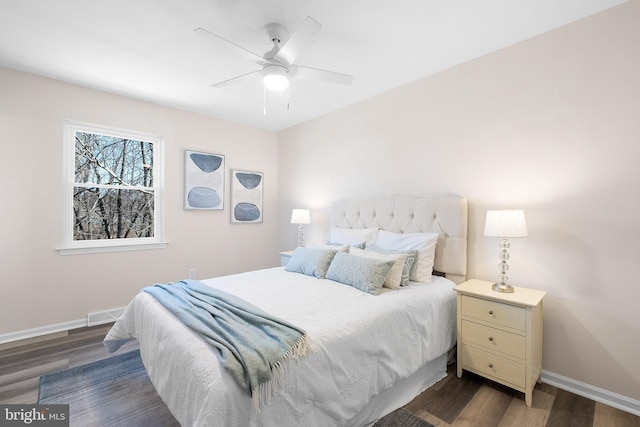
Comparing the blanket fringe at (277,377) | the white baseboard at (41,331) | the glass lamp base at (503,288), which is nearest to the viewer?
the blanket fringe at (277,377)

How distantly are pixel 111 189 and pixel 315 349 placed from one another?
3309 mm

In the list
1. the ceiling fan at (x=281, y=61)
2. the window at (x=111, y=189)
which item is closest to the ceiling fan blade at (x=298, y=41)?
the ceiling fan at (x=281, y=61)

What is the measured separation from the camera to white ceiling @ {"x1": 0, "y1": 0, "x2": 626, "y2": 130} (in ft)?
6.14

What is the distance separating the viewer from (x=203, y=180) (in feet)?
12.9

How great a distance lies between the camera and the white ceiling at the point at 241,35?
1.87 meters

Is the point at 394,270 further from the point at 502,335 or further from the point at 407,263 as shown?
the point at 502,335

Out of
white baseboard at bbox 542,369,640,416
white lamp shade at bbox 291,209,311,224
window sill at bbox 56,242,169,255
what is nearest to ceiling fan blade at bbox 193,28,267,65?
white lamp shade at bbox 291,209,311,224

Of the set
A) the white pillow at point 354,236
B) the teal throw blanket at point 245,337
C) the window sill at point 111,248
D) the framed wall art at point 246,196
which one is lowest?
→ the teal throw blanket at point 245,337

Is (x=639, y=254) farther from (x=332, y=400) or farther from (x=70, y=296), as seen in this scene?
(x=70, y=296)

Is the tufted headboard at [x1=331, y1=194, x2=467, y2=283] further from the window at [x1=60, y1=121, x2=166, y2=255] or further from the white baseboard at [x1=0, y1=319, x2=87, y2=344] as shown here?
the white baseboard at [x1=0, y1=319, x2=87, y2=344]

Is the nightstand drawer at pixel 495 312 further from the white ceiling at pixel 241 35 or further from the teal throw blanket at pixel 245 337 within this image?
the white ceiling at pixel 241 35

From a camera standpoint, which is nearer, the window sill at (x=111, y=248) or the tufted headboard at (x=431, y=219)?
the tufted headboard at (x=431, y=219)

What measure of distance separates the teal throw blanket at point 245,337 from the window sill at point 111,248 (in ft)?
6.20

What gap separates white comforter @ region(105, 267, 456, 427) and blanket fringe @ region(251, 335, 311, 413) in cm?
3
